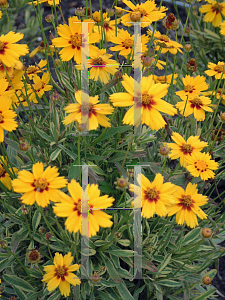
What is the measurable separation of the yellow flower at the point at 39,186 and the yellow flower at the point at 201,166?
1.48ft

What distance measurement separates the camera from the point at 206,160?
119 cm

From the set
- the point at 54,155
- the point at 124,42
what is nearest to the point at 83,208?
the point at 54,155

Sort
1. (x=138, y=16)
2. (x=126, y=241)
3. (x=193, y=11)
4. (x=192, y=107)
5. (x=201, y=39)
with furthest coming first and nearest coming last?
(x=201, y=39) < (x=193, y=11) < (x=192, y=107) < (x=126, y=241) < (x=138, y=16)

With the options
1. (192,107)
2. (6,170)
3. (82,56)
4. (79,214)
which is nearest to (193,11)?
(192,107)

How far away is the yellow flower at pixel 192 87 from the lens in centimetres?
139

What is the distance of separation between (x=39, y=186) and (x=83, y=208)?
141 mm

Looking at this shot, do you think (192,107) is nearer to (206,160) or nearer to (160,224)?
(206,160)

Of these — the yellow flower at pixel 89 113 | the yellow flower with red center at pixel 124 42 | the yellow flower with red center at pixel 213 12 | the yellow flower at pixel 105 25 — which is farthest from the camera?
the yellow flower with red center at pixel 213 12

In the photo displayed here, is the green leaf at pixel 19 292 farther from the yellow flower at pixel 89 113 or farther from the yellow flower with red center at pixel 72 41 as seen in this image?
the yellow flower with red center at pixel 72 41

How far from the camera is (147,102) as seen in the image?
1024 millimetres

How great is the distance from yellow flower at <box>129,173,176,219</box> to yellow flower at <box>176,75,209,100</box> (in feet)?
1.65

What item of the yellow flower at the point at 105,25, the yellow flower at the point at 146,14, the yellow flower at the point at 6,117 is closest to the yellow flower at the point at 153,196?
the yellow flower at the point at 6,117

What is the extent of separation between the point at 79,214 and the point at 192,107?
72 cm

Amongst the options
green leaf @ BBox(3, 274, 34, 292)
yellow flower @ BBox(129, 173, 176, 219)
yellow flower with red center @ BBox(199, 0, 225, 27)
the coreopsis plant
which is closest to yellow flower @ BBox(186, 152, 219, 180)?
the coreopsis plant
